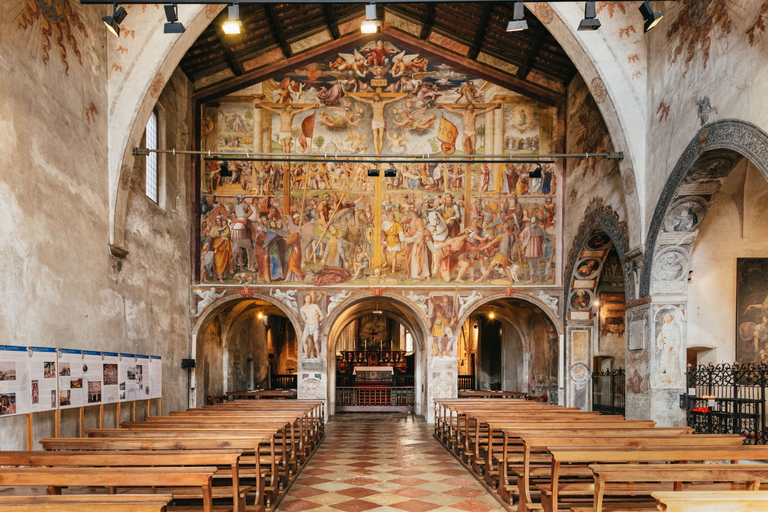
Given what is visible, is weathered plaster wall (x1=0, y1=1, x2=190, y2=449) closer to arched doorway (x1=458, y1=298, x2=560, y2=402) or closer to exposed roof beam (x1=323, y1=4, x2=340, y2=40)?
exposed roof beam (x1=323, y1=4, x2=340, y2=40)

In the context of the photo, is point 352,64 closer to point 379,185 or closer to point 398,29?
point 398,29

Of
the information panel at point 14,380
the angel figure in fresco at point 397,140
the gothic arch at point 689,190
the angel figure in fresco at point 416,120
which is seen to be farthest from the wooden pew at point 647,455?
the angel figure in fresco at point 416,120

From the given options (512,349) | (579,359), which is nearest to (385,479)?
(579,359)

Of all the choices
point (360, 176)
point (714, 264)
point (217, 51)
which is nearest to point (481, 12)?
point (360, 176)

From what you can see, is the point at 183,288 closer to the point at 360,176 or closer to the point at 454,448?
the point at 360,176

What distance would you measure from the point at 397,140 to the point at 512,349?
10.7 metres

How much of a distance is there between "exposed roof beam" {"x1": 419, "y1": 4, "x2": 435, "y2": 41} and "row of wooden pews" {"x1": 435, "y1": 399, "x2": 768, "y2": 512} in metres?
12.0

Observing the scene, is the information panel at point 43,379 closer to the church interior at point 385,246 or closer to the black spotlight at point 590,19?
the church interior at point 385,246

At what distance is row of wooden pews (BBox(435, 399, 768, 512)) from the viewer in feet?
16.9

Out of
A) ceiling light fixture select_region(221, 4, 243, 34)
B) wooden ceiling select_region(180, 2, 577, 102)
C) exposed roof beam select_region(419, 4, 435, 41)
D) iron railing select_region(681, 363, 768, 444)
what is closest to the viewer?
ceiling light fixture select_region(221, 4, 243, 34)

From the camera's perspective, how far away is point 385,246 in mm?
19031

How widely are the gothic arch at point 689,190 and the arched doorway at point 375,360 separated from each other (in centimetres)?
829

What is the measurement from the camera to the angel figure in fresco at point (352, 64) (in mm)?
19328

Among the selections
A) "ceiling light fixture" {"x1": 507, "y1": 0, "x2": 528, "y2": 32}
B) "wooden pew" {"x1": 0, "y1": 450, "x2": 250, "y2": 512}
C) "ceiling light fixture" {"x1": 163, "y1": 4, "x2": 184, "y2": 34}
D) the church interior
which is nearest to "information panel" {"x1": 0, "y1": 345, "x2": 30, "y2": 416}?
the church interior
